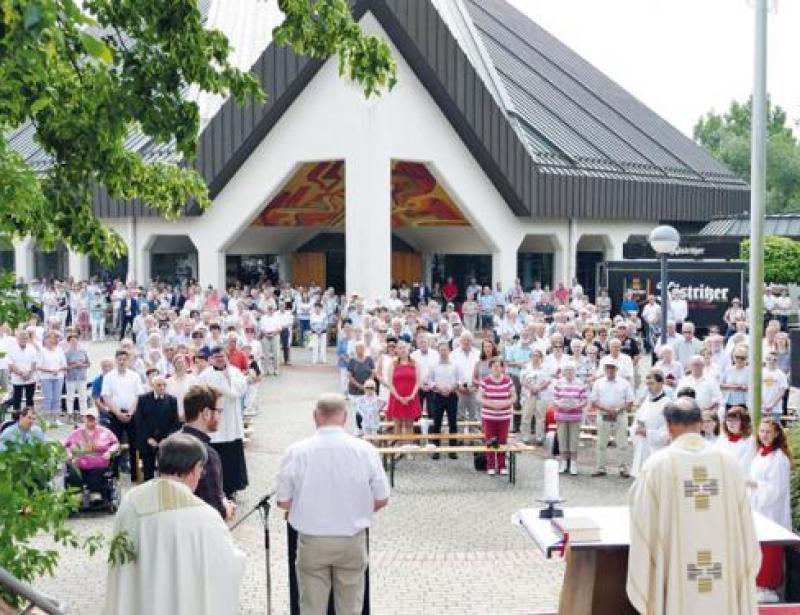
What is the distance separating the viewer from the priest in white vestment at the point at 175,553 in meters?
5.24

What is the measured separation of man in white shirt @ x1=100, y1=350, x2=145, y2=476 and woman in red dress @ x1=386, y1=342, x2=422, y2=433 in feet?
11.2

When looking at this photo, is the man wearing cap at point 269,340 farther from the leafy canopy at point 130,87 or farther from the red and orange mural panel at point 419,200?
the leafy canopy at point 130,87

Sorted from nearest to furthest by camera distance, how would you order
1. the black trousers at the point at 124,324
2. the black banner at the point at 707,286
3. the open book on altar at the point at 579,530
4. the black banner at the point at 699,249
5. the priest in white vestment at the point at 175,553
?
1. the priest in white vestment at the point at 175,553
2. the open book on altar at the point at 579,530
3. the black banner at the point at 707,286
4. the black trousers at the point at 124,324
5. the black banner at the point at 699,249

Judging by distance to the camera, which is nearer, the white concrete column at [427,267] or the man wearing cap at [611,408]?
the man wearing cap at [611,408]

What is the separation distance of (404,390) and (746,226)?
30333 mm

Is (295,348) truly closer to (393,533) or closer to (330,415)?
(393,533)

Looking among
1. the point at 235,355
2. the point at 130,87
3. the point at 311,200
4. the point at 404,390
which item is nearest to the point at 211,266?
the point at 311,200

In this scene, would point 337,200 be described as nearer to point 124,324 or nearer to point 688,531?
point 124,324

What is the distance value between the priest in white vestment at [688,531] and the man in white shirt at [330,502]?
1.62 m

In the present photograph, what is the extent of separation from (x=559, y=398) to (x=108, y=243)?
8261 mm

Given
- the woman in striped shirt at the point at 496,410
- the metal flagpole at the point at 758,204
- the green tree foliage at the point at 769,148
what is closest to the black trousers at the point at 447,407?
the woman in striped shirt at the point at 496,410

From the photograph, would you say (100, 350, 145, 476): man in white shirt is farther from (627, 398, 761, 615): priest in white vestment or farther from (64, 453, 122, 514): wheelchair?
(627, 398, 761, 615): priest in white vestment

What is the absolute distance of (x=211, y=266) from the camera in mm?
33656

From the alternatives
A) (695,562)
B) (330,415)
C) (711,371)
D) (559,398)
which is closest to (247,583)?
(330,415)
